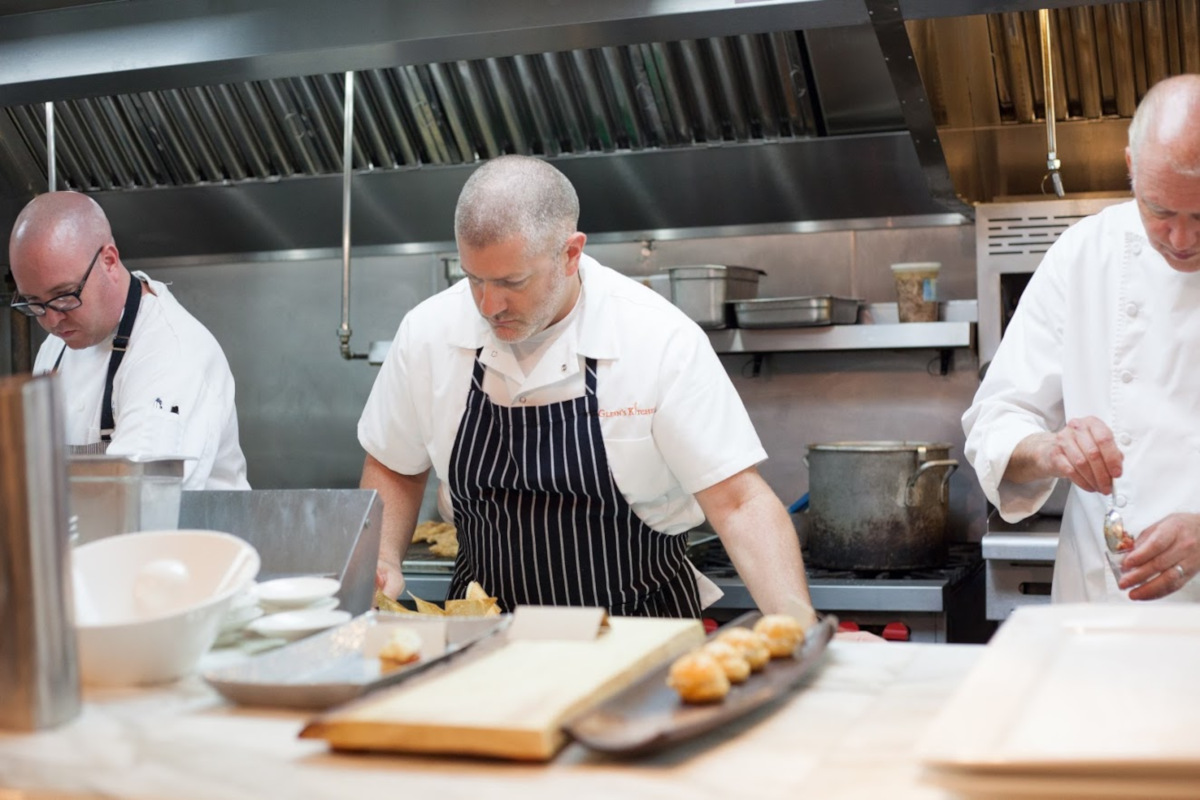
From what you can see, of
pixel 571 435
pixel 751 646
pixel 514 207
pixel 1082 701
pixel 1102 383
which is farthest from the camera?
pixel 571 435

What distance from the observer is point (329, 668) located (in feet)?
4.58

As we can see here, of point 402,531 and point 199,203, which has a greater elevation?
point 199,203

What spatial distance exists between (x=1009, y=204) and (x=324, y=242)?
232 cm

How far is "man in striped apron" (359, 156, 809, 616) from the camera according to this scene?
233cm

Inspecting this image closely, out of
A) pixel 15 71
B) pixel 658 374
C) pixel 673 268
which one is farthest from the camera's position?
pixel 673 268

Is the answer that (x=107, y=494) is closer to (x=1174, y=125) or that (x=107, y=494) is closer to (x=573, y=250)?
(x=573, y=250)

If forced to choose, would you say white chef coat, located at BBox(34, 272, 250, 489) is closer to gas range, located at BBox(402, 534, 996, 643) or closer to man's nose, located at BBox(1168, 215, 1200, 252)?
gas range, located at BBox(402, 534, 996, 643)

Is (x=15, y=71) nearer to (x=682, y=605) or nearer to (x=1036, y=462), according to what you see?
(x=682, y=605)

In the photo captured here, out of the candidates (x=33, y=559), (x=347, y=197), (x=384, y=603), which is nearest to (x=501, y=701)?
(x=33, y=559)

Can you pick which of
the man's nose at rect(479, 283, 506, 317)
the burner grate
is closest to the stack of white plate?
the man's nose at rect(479, 283, 506, 317)

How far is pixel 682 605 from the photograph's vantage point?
2.60m

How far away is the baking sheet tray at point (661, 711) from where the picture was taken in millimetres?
1111

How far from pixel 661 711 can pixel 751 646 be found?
184 mm

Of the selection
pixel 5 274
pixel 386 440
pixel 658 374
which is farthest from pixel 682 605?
pixel 5 274
